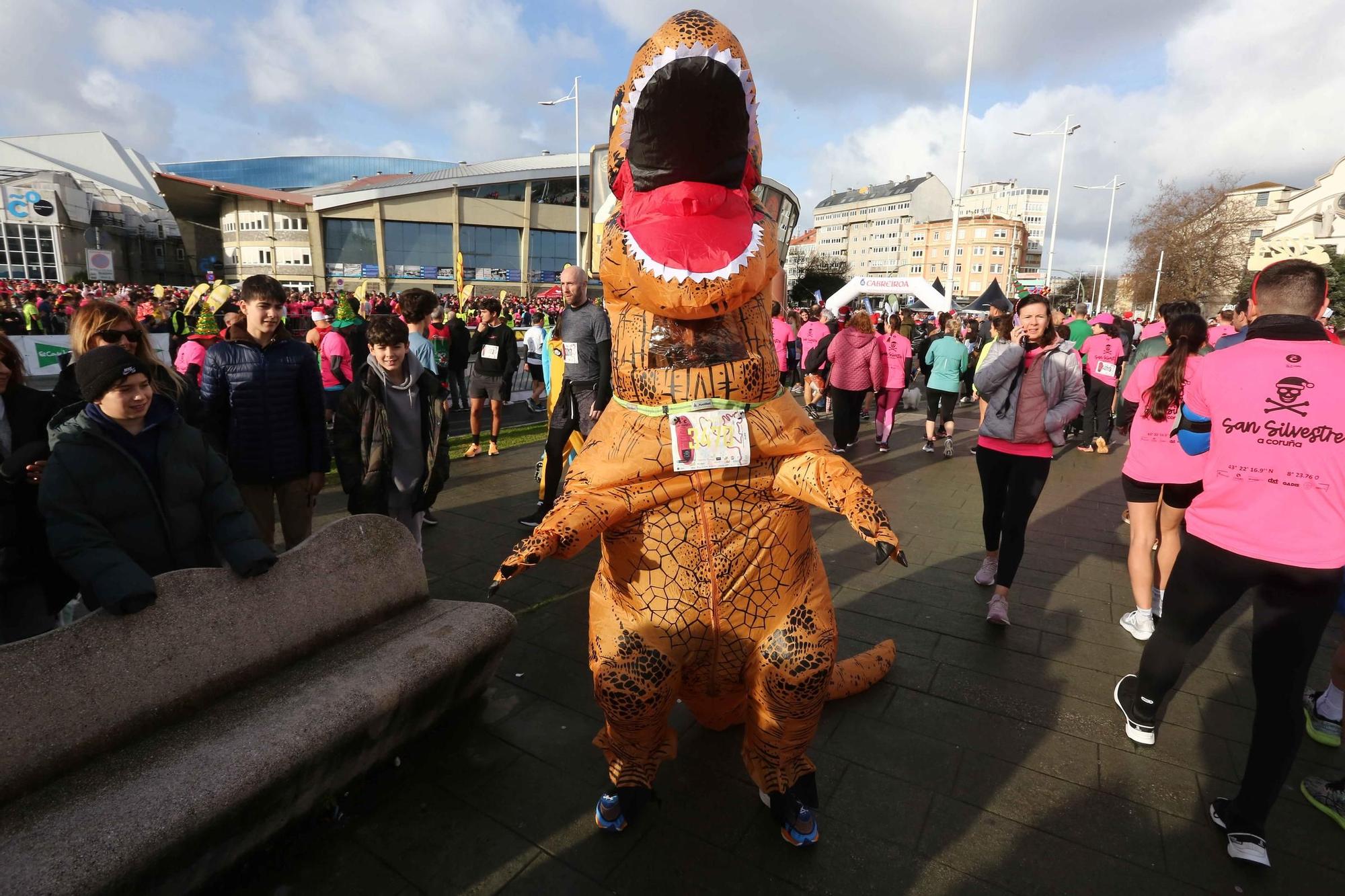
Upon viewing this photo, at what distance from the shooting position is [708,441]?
2.00m

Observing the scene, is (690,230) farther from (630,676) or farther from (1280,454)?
(1280,454)

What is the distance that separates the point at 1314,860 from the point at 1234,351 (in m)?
1.66

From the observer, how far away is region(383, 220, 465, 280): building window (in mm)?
41938

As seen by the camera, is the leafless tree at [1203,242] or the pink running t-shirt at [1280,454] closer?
the pink running t-shirt at [1280,454]

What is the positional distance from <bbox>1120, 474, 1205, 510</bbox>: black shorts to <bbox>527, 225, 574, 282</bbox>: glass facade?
44.4 m

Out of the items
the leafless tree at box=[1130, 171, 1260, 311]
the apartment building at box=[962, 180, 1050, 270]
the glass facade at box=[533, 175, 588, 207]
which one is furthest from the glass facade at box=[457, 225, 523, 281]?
the apartment building at box=[962, 180, 1050, 270]

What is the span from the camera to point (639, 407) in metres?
2.10

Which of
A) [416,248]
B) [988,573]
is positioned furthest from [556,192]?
[988,573]

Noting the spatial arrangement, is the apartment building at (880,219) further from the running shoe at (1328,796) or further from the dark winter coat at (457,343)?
the running shoe at (1328,796)

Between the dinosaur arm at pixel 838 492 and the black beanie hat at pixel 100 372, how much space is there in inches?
90.0

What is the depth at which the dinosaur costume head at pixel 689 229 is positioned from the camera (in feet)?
6.19

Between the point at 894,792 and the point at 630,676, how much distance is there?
1173mm

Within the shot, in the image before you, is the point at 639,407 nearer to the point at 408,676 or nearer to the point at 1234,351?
the point at 408,676

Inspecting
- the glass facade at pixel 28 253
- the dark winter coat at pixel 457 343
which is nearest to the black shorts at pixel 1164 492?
the dark winter coat at pixel 457 343
